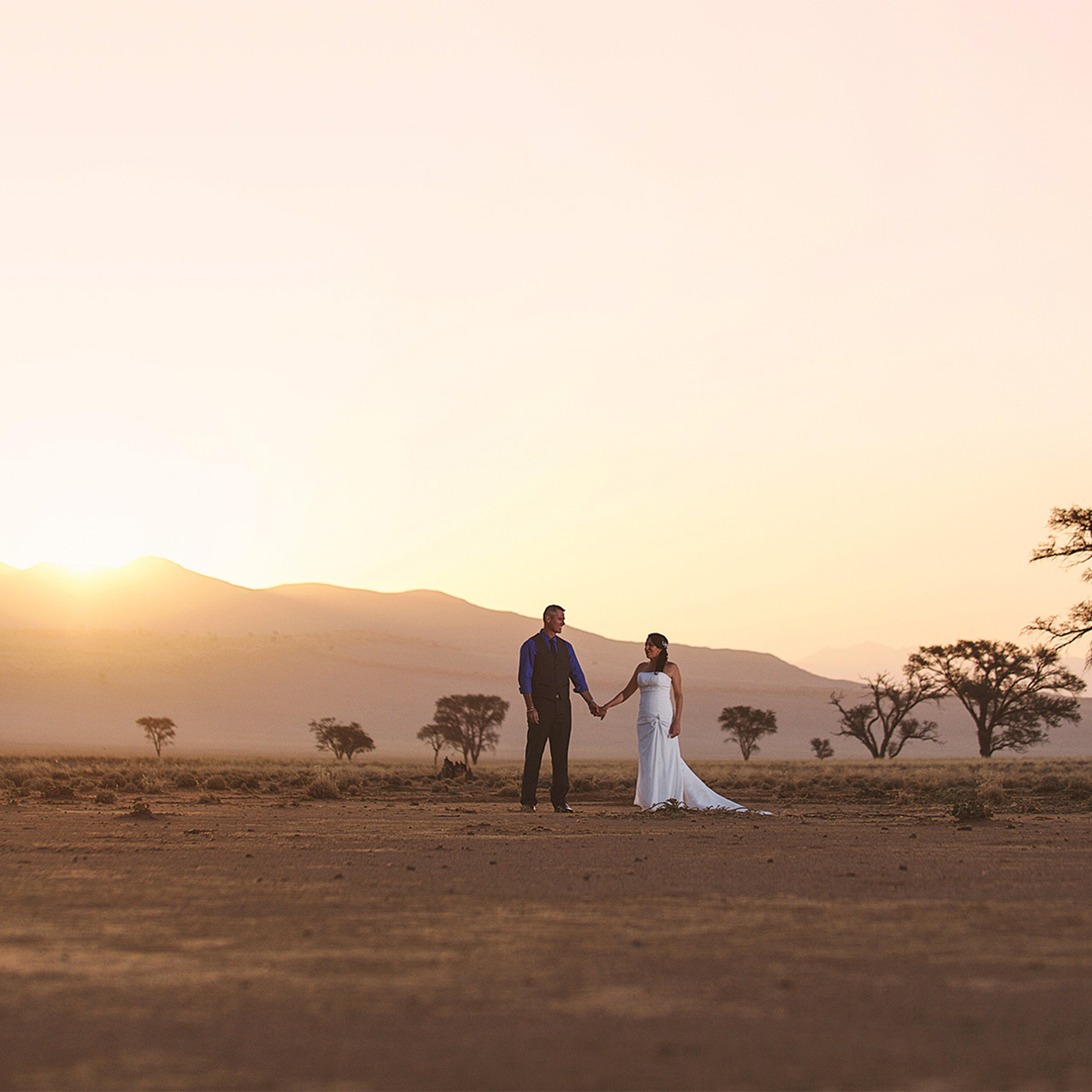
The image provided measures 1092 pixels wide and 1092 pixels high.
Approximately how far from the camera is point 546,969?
4582 millimetres

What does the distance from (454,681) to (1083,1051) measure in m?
141

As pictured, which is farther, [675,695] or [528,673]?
[528,673]

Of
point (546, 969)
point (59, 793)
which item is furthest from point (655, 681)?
point (546, 969)

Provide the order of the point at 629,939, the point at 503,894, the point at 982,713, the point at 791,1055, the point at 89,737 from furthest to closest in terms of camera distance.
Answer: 1. the point at 89,737
2. the point at 982,713
3. the point at 503,894
4. the point at 629,939
5. the point at 791,1055

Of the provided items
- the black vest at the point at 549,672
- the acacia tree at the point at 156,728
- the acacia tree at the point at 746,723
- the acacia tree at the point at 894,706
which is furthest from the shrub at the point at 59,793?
the acacia tree at the point at 746,723

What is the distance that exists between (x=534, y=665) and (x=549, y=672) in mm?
201

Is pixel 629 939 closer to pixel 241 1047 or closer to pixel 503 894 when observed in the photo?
pixel 503 894

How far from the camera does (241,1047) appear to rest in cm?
354

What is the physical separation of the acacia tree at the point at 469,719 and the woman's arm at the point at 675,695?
55.6m

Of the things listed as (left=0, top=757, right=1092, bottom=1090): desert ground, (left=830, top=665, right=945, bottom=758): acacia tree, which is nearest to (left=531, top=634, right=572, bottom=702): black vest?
(left=0, top=757, right=1092, bottom=1090): desert ground

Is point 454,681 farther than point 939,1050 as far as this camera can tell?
Yes

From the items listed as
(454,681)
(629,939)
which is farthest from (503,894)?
(454,681)

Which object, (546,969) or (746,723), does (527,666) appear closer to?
(546,969)

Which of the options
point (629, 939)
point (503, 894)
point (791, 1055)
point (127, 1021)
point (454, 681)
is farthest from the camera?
point (454, 681)
